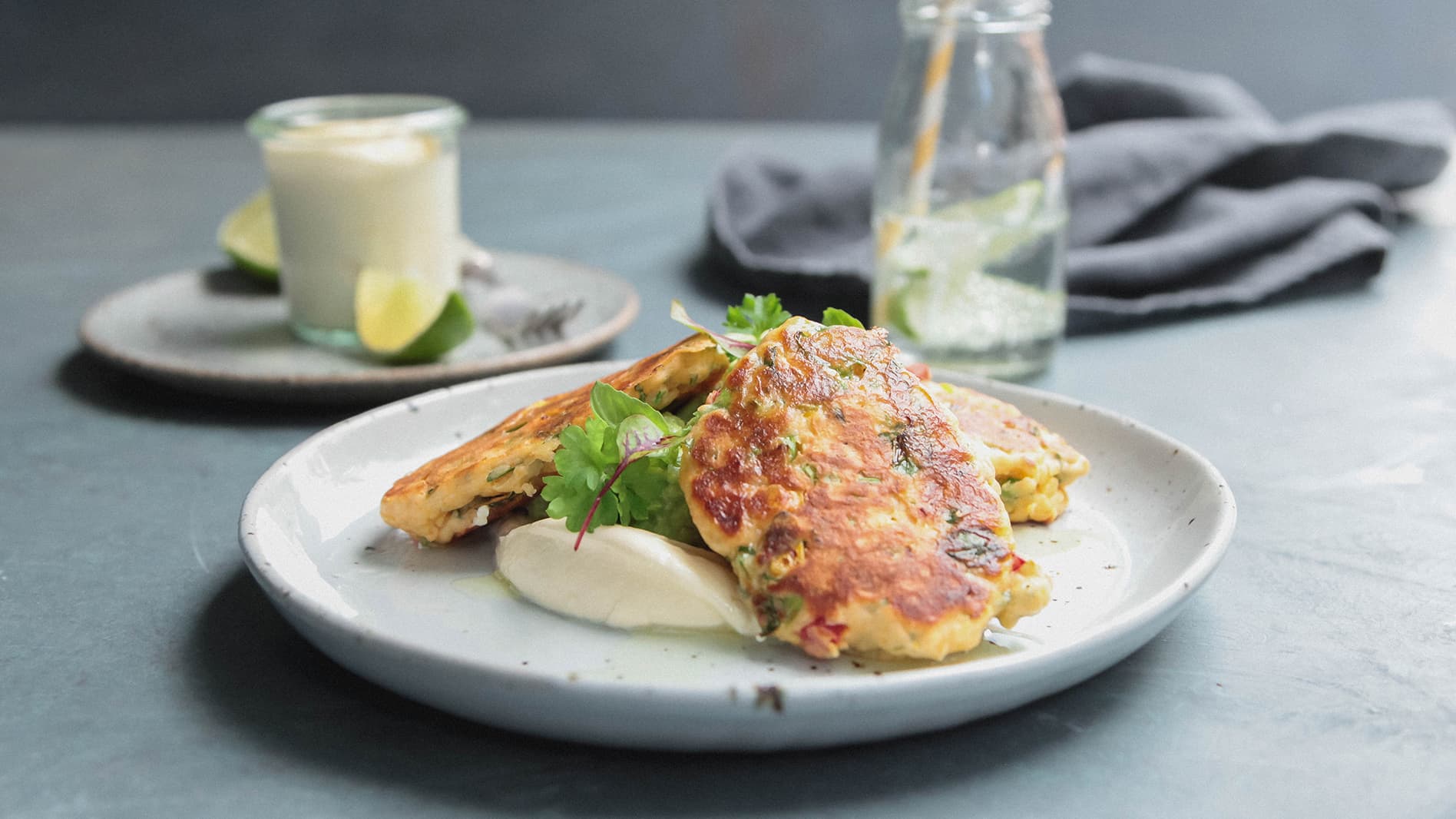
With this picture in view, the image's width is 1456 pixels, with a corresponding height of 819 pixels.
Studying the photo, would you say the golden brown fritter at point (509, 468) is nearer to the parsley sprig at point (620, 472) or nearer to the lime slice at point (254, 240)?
the parsley sprig at point (620, 472)

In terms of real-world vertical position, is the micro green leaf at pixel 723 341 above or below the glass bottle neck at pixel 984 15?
below

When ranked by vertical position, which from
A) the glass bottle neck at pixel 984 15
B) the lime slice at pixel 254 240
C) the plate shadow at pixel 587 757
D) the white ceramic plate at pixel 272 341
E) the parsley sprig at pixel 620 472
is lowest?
the white ceramic plate at pixel 272 341

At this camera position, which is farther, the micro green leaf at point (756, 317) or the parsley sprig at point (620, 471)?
the micro green leaf at point (756, 317)

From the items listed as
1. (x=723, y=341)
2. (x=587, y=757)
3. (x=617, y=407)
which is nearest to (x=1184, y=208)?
(x=723, y=341)

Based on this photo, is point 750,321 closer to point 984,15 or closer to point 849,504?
point 849,504

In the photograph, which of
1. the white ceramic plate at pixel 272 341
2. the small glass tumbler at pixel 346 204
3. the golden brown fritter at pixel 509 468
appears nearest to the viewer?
the golden brown fritter at pixel 509 468

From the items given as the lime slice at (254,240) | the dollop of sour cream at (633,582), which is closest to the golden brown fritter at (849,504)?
the dollop of sour cream at (633,582)
